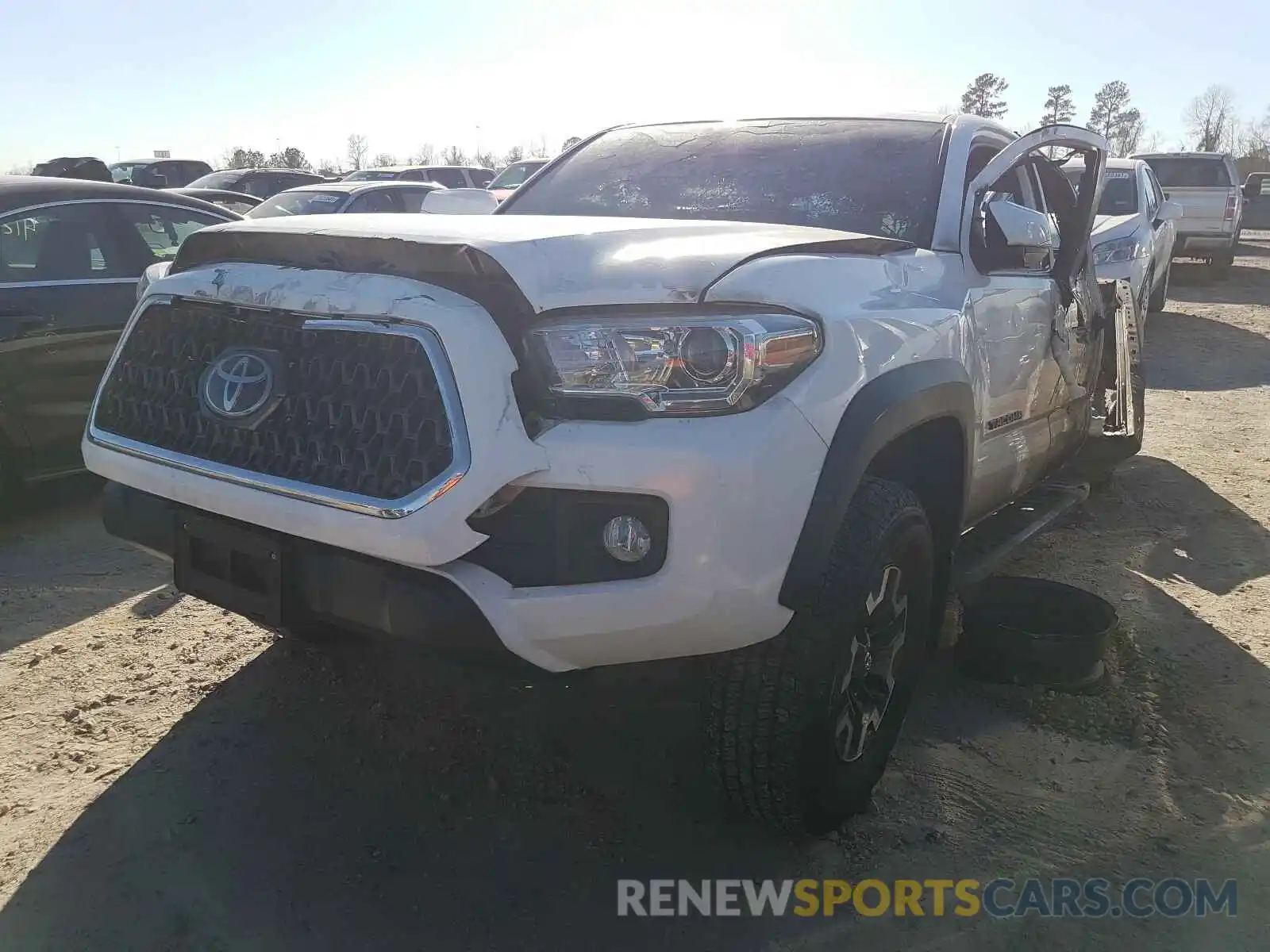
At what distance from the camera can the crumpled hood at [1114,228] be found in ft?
29.8

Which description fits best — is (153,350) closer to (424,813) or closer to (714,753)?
(424,813)

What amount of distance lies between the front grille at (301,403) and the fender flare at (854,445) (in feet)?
2.46

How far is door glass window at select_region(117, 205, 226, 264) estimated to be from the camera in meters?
5.27

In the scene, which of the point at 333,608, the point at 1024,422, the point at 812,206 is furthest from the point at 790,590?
the point at 1024,422

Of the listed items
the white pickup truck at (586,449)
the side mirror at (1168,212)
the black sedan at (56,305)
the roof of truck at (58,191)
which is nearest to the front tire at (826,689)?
the white pickup truck at (586,449)

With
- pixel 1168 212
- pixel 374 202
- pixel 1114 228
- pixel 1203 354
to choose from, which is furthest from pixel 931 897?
pixel 374 202

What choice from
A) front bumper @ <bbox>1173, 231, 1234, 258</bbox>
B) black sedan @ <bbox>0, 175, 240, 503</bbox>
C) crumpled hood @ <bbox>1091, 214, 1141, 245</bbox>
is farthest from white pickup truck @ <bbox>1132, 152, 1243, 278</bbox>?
black sedan @ <bbox>0, 175, 240, 503</bbox>

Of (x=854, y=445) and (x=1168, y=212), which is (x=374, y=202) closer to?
(x=1168, y=212)

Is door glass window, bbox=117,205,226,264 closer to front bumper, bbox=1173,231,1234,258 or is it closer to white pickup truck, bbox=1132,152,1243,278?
white pickup truck, bbox=1132,152,1243,278

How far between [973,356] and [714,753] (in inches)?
56.2

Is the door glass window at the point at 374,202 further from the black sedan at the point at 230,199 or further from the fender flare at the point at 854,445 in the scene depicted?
the fender flare at the point at 854,445

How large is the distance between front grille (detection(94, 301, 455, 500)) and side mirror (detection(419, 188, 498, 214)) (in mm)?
1617

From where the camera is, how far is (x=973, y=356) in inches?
118

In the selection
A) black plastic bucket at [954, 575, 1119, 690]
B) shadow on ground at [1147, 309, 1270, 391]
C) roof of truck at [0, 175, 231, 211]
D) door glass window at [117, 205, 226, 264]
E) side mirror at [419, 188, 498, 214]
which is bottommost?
shadow on ground at [1147, 309, 1270, 391]
